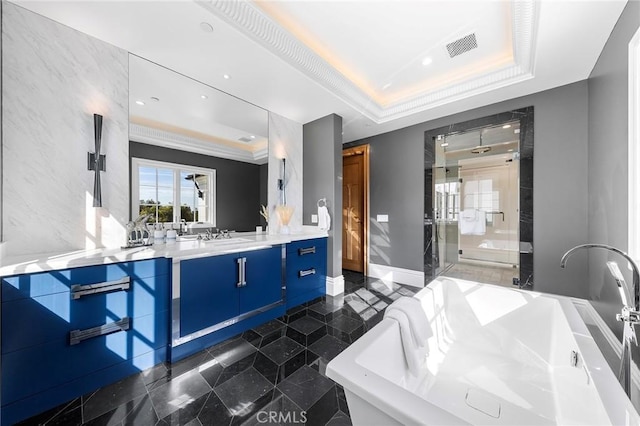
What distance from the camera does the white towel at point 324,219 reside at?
10.1 ft

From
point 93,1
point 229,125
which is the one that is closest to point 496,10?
point 229,125

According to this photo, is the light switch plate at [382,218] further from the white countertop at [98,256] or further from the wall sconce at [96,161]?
the wall sconce at [96,161]

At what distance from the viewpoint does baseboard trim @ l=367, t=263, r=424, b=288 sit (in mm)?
3446

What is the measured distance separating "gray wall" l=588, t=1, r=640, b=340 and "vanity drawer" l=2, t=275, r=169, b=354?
3269 mm

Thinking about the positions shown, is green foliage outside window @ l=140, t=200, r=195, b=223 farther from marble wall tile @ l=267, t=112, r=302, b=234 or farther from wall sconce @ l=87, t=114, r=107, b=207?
marble wall tile @ l=267, t=112, r=302, b=234

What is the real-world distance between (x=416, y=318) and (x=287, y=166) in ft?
8.24

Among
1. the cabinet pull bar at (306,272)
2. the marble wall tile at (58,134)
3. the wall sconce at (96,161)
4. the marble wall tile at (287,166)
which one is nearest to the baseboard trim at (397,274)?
the cabinet pull bar at (306,272)

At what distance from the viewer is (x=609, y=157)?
5.73ft

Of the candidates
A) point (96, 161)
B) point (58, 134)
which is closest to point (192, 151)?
point (96, 161)

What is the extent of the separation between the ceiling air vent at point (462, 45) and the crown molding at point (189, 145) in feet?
7.53

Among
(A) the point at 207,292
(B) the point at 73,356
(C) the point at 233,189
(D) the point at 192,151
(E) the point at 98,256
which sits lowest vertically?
(B) the point at 73,356

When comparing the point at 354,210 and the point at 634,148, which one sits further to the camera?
the point at 354,210

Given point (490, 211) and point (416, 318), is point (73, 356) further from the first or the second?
point (490, 211)

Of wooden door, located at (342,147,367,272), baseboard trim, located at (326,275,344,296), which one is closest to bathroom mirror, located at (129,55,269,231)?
baseboard trim, located at (326,275,344,296)
